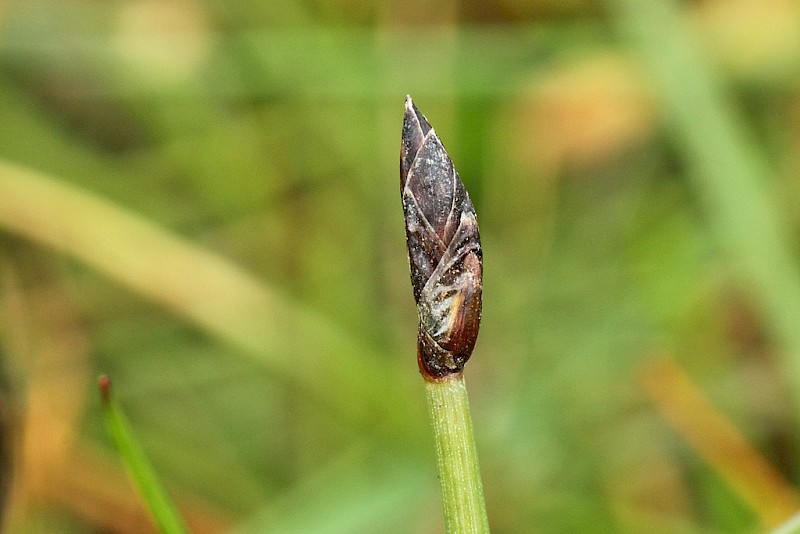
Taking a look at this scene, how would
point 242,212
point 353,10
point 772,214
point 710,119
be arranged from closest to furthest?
point 772,214, point 710,119, point 242,212, point 353,10

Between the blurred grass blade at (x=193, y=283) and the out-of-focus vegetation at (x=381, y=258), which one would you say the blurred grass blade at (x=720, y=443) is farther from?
the blurred grass blade at (x=193, y=283)

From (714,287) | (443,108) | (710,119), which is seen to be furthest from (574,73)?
(714,287)

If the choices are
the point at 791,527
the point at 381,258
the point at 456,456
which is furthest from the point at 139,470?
the point at 381,258

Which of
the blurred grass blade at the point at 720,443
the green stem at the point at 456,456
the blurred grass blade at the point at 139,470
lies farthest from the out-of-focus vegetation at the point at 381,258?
the green stem at the point at 456,456

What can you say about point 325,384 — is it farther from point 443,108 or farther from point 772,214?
point 772,214

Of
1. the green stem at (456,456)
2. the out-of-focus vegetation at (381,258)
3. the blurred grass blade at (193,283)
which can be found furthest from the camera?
the blurred grass blade at (193,283)

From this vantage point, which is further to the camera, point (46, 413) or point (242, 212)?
point (242, 212)

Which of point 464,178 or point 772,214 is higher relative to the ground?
point 464,178
